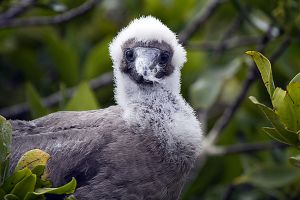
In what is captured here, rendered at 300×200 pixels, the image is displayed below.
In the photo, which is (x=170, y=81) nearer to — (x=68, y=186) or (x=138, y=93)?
(x=138, y=93)

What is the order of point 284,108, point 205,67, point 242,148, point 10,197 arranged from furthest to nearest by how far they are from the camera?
point 205,67, point 242,148, point 284,108, point 10,197

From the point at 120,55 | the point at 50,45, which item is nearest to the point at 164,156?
the point at 120,55

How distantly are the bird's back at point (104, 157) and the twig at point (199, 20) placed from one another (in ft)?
5.39

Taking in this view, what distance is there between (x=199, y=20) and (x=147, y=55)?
1529 mm

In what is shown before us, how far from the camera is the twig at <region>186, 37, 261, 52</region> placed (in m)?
5.66

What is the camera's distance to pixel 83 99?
4.63 m

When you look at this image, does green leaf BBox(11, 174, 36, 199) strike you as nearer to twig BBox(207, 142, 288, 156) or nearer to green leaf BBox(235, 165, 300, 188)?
green leaf BBox(235, 165, 300, 188)

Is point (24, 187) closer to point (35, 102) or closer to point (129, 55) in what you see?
point (129, 55)

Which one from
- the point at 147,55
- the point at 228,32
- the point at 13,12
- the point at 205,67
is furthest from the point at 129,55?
the point at 228,32

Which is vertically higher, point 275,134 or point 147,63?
point 147,63

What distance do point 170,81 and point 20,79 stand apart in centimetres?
221

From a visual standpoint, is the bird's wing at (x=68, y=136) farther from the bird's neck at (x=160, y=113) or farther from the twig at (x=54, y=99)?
the twig at (x=54, y=99)

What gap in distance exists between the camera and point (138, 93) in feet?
13.8

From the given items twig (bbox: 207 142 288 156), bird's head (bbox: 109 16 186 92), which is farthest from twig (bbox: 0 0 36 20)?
twig (bbox: 207 142 288 156)
